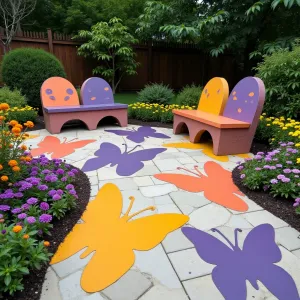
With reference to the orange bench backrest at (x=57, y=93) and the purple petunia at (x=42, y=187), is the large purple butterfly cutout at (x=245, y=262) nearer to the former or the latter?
the purple petunia at (x=42, y=187)

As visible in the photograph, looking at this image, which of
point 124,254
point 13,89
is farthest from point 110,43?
point 124,254

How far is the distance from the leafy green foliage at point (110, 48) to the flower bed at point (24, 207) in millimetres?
6372

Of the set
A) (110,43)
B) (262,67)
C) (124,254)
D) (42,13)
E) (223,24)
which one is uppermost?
(42,13)

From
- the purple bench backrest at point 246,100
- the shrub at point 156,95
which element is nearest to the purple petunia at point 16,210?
the purple bench backrest at point 246,100

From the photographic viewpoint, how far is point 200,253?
163 centimetres

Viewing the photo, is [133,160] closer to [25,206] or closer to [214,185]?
[214,185]

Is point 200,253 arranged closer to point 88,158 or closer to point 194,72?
point 88,158

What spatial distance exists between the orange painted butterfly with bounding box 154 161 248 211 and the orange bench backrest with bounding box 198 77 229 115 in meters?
1.48

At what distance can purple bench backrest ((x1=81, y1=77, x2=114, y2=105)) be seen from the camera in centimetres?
541

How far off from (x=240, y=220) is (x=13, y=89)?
615cm

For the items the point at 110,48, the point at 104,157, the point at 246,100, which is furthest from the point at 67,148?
the point at 110,48

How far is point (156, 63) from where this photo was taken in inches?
376

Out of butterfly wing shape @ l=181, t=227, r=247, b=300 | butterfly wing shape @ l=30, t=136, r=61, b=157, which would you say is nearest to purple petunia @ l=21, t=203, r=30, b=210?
butterfly wing shape @ l=181, t=227, r=247, b=300

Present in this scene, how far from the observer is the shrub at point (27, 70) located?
5.76 metres
